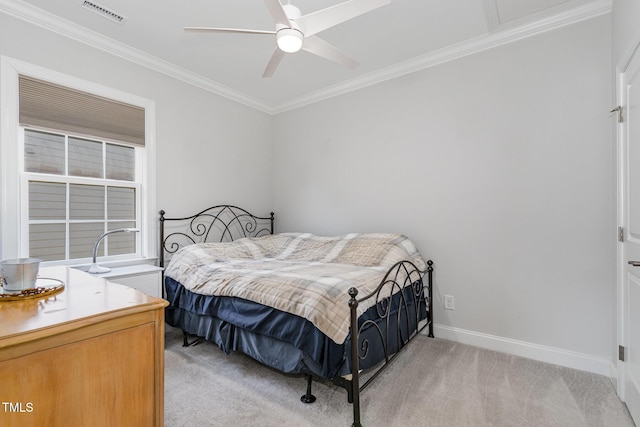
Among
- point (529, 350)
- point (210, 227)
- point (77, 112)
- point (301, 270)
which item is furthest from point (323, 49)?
point (529, 350)

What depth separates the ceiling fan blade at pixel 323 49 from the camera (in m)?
2.00

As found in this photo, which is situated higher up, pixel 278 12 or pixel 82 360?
pixel 278 12

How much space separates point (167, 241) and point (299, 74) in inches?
85.6

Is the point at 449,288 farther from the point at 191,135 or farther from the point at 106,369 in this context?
the point at 191,135

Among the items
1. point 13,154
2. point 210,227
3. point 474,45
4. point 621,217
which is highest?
point 474,45

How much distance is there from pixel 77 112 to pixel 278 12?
6.42 feet

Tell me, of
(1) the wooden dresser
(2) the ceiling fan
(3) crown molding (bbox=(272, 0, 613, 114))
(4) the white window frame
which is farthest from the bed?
(3) crown molding (bbox=(272, 0, 613, 114))

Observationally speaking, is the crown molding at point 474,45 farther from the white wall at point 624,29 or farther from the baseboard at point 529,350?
the baseboard at point 529,350

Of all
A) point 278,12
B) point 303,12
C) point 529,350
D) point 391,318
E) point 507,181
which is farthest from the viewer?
point 507,181

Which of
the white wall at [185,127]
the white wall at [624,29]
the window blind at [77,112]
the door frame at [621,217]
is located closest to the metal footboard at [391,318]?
the door frame at [621,217]

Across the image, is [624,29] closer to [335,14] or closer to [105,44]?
[335,14]

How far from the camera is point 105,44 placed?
103 inches

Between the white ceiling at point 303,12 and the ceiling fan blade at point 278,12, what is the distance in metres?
0.64

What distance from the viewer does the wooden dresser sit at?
806mm
